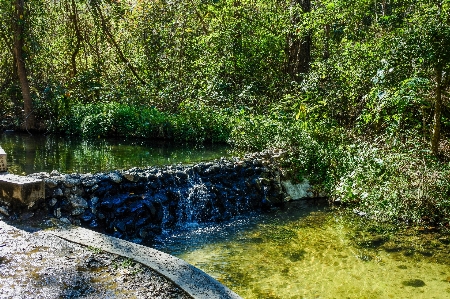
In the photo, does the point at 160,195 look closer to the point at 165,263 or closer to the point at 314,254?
the point at 314,254

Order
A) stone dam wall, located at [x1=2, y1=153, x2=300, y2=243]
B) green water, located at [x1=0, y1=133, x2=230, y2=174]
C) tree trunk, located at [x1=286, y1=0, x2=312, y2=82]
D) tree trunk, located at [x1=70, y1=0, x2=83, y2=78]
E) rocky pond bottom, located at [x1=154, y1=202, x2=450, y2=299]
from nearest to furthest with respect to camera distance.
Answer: rocky pond bottom, located at [x1=154, y1=202, x2=450, y2=299] < stone dam wall, located at [x1=2, y1=153, x2=300, y2=243] < green water, located at [x1=0, y1=133, x2=230, y2=174] < tree trunk, located at [x1=286, y1=0, x2=312, y2=82] < tree trunk, located at [x1=70, y1=0, x2=83, y2=78]

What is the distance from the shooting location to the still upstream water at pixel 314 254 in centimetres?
489

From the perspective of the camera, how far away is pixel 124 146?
11852 millimetres

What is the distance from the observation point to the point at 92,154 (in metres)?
10.7

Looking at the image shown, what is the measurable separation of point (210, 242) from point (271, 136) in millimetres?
4143

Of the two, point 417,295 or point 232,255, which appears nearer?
point 417,295

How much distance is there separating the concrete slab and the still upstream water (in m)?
1.76

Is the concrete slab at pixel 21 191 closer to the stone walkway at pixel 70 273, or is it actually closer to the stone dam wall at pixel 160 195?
the stone dam wall at pixel 160 195

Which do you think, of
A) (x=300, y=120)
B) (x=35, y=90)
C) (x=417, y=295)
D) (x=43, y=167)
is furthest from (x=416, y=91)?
(x=35, y=90)

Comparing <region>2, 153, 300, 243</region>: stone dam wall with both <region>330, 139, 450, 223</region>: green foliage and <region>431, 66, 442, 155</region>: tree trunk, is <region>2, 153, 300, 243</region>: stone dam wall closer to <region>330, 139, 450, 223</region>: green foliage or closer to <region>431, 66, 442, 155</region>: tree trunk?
<region>330, 139, 450, 223</region>: green foliage

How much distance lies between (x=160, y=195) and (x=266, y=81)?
27.1 feet

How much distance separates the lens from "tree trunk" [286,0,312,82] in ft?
43.3

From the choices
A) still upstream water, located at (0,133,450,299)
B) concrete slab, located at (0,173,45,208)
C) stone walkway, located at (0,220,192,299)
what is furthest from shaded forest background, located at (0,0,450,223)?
concrete slab, located at (0,173,45,208)

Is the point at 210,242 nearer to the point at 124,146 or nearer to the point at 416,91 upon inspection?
the point at 416,91
